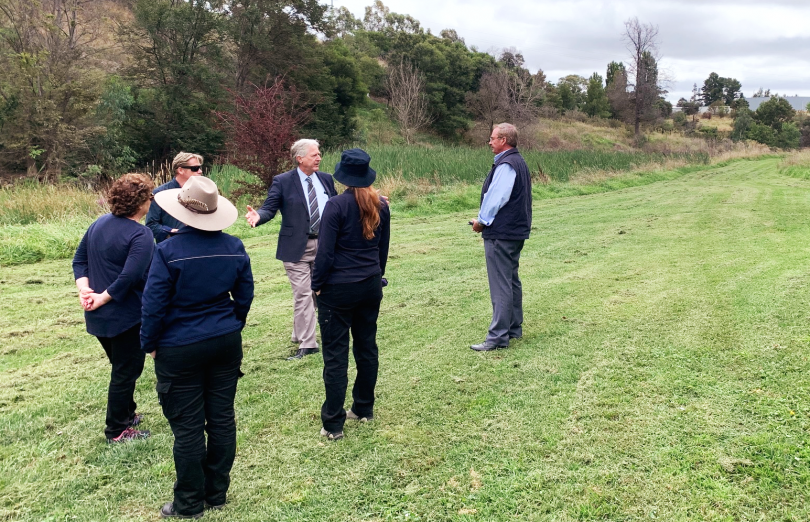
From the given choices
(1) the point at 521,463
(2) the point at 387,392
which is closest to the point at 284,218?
(2) the point at 387,392

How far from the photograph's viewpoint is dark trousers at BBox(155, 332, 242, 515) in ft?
8.91

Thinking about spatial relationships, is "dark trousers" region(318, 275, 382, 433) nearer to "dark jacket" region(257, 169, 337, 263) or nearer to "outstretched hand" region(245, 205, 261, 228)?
"outstretched hand" region(245, 205, 261, 228)

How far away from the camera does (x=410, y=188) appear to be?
17781 millimetres

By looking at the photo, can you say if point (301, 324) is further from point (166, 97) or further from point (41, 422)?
point (166, 97)

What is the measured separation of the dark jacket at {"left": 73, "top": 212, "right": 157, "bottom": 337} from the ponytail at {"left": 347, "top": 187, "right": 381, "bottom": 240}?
1331 millimetres

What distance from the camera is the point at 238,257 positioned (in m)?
2.89

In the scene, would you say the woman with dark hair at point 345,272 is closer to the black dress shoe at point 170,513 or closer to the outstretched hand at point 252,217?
the black dress shoe at point 170,513

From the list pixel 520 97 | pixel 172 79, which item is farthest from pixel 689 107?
pixel 172 79

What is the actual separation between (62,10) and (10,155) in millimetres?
7720

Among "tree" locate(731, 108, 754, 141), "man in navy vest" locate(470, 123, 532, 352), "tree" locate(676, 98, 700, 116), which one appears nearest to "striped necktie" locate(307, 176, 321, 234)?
"man in navy vest" locate(470, 123, 532, 352)

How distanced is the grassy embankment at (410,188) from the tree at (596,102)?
29296mm

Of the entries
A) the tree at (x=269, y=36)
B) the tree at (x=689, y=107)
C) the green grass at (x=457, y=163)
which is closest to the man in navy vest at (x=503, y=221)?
the green grass at (x=457, y=163)

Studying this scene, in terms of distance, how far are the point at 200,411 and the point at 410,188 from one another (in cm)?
1532

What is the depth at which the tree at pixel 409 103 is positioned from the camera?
39625mm
